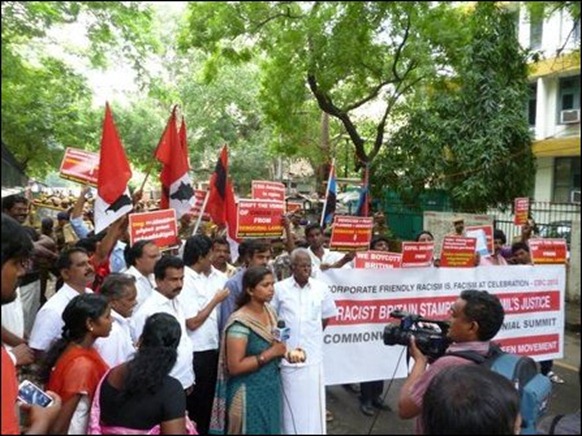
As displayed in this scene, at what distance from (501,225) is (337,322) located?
57.5 inches

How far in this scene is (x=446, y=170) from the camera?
425cm

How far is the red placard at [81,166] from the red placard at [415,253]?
2586 mm

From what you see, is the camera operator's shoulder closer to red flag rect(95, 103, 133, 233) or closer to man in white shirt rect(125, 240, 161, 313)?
man in white shirt rect(125, 240, 161, 313)

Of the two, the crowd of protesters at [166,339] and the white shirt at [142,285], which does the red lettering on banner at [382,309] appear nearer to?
the crowd of protesters at [166,339]

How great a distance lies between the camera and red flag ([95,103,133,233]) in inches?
162

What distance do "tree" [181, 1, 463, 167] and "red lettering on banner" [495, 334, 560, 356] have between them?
2101mm

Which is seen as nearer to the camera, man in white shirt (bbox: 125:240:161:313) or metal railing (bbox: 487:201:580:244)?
metal railing (bbox: 487:201:580:244)

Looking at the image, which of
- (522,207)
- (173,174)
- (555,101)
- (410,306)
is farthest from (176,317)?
(555,101)

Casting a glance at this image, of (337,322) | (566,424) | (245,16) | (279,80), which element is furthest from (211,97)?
(566,424)

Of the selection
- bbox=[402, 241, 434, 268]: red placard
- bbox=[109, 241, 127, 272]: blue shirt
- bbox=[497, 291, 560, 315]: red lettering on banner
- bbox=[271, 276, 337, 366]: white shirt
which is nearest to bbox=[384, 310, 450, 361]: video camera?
bbox=[271, 276, 337, 366]: white shirt

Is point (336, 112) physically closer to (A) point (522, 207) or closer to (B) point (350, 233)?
(B) point (350, 233)

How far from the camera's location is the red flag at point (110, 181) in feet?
13.5

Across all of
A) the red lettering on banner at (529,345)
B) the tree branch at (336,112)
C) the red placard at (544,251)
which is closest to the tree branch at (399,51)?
the tree branch at (336,112)

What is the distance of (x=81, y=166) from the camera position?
4422 mm
